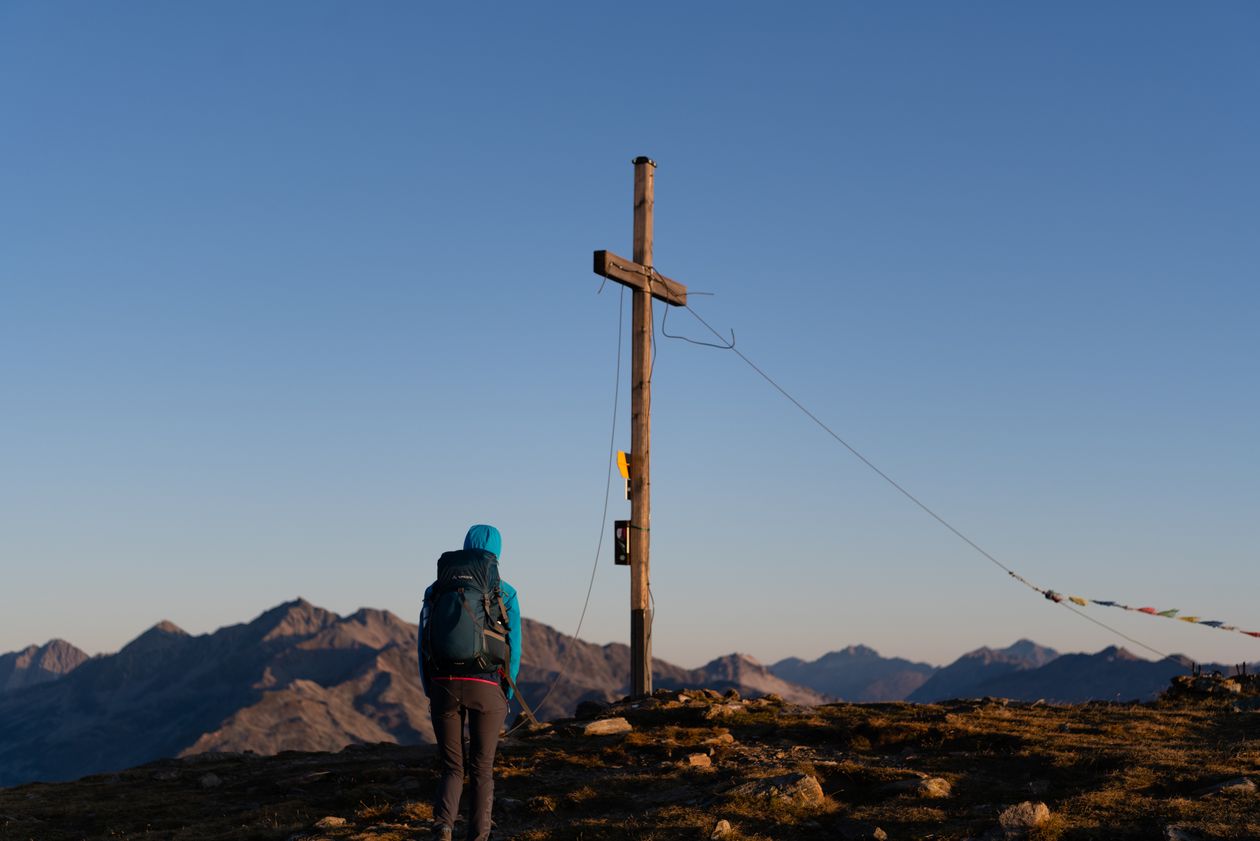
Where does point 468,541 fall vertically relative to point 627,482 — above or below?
below

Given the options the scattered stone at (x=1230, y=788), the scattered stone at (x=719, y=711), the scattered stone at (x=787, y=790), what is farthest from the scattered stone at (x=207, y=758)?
the scattered stone at (x=1230, y=788)

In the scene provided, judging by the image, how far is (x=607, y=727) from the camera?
61.4 ft

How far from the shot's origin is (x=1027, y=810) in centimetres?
1127

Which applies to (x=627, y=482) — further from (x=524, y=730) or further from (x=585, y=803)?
(x=585, y=803)

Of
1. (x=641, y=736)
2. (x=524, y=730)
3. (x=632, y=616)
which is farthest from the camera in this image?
(x=632, y=616)

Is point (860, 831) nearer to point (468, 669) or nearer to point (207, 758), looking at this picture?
point (468, 669)

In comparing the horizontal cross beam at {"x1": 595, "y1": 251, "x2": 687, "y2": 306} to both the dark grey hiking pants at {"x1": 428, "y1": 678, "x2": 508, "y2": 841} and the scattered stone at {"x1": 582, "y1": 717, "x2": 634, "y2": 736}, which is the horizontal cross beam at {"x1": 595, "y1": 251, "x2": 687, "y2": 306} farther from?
the dark grey hiking pants at {"x1": 428, "y1": 678, "x2": 508, "y2": 841}

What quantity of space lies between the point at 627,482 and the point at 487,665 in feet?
35.0

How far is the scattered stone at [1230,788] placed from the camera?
11.9 meters

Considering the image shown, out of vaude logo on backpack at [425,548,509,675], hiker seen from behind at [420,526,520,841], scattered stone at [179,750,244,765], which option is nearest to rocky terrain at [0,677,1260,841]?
scattered stone at [179,750,244,765]

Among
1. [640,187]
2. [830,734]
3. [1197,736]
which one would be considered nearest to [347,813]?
[830,734]

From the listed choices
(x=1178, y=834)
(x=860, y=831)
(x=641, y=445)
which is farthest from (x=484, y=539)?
(x=641, y=445)

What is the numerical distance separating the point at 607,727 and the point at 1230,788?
374 inches

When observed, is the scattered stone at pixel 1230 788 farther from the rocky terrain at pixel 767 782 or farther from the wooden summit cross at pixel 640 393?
the wooden summit cross at pixel 640 393
